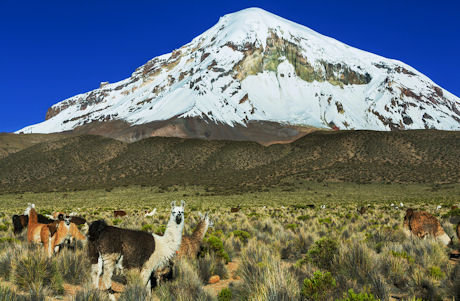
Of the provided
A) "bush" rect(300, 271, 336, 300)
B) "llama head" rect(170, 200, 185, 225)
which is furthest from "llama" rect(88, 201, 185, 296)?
"bush" rect(300, 271, 336, 300)

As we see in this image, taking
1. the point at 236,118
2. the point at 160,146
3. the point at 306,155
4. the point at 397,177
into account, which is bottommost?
the point at 397,177

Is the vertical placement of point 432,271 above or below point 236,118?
below

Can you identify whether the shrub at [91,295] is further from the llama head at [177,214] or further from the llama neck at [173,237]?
the llama head at [177,214]

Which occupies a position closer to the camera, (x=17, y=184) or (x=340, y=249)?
(x=340, y=249)

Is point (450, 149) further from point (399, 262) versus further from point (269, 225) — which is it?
point (399, 262)

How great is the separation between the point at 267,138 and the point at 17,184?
111141mm

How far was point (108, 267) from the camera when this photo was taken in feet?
17.8

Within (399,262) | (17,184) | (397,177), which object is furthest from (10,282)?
(17,184)

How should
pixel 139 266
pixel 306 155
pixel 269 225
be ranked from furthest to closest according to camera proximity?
pixel 306 155, pixel 269 225, pixel 139 266

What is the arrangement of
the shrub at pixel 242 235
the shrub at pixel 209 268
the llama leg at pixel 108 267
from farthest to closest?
the shrub at pixel 242 235
the shrub at pixel 209 268
the llama leg at pixel 108 267

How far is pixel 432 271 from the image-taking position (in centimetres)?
646

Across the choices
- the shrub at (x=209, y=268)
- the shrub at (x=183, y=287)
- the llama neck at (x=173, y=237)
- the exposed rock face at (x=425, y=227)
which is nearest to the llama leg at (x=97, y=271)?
the shrub at (x=183, y=287)

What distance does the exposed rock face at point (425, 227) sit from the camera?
9.56 meters

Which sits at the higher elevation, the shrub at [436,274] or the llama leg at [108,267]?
the llama leg at [108,267]
